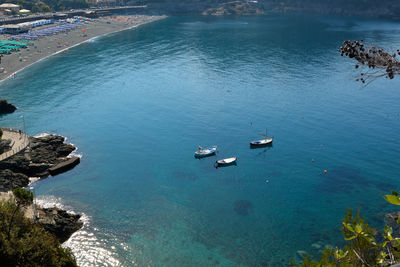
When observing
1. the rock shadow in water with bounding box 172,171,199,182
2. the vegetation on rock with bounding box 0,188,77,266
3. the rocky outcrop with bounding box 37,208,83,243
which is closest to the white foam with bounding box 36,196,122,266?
the rocky outcrop with bounding box 37,208,83,243

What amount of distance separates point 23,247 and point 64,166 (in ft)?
128

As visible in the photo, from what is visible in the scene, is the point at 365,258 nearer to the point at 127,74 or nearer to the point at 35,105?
the point at 35,105

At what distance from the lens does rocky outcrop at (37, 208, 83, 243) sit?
5088 cm

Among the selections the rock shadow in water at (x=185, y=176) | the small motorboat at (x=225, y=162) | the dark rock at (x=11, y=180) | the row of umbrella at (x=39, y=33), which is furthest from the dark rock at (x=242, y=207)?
the row of umbrella at (x=39, y=33)

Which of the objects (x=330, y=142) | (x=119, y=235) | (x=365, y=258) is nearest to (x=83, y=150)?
(x=119, y=235)

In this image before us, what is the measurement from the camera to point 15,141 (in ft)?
240

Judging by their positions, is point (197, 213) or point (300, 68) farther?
point (300, 68)

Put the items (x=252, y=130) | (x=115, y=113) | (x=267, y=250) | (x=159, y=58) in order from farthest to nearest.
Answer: (x=159, y=58)
(x=115, y=113)
(x=252, y=130)
(x=267, y=250)

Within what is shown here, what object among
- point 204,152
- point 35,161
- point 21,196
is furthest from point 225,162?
point 21,196

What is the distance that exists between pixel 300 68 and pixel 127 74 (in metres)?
65.8

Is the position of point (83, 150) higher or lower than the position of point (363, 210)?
higher

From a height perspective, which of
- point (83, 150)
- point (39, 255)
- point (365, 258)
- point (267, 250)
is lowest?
point (267, 250)

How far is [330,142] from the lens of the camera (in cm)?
7962

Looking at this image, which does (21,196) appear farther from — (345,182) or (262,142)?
(262,142)
